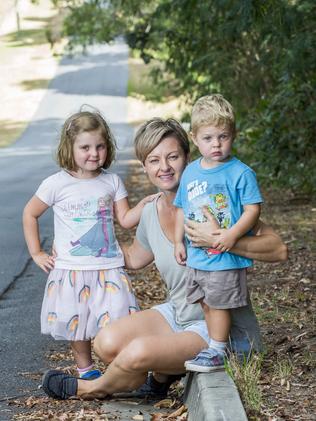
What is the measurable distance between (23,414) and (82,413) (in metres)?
0.36

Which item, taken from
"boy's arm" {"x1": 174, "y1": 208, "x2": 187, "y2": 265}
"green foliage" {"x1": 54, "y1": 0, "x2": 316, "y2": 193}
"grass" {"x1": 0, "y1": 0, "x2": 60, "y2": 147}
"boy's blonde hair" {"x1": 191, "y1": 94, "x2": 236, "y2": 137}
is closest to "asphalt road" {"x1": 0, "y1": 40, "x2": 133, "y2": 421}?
"grass" {"x1": 0, "y1": 0, "x2": 60, "y2": 147}

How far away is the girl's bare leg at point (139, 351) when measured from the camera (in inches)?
198

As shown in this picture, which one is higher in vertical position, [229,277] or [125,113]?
[229,277]

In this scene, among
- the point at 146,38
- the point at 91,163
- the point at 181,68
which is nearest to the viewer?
the point at 91,163

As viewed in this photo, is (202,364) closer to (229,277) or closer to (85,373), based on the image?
(229,277)

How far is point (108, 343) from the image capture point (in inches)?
206

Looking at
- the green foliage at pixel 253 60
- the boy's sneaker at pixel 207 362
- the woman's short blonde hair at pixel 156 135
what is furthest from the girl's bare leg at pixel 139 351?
the green foliage at pixel 253 60

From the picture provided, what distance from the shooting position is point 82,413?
5.09 meters

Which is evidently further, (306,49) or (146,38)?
(146,38)

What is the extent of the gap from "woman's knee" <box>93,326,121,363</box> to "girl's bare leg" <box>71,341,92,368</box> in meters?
0.41

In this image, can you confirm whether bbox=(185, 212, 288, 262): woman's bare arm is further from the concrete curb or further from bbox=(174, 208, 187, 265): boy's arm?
the concrete curb

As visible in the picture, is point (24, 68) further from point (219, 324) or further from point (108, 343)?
point (219, 324)

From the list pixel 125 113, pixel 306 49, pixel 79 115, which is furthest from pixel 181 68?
pixel 125 113

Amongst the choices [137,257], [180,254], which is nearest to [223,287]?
[180,254]
